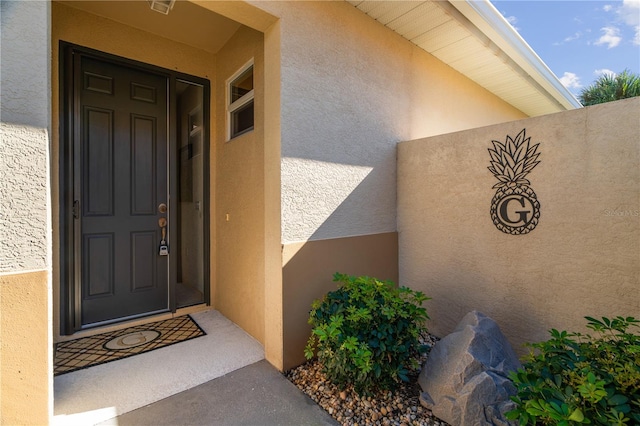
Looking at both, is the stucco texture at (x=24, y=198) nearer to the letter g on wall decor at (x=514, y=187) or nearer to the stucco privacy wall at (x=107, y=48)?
the stucco privacy wall at (x=107, y=48)

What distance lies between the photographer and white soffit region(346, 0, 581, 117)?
11.2 ft

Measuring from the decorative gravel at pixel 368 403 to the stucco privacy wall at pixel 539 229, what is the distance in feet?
4.10

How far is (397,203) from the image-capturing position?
390cm

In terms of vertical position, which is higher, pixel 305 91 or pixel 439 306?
pixel 305 91

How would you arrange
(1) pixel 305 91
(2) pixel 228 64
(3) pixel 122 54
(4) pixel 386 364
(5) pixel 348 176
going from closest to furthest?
(4) pixel 386 364
(1) pixel 305 91
(5) pixel 348 176
(3) pixel 122 54
(2) pixel 228 64

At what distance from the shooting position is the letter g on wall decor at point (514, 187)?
281 cm

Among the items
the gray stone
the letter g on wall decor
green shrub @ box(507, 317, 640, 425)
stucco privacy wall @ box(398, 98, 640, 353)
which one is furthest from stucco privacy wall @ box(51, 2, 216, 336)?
green shrub @ box(507, 317, 640, 425)

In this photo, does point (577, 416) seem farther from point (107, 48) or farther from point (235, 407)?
point (107, 48)

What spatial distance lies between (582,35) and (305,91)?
1191 cm

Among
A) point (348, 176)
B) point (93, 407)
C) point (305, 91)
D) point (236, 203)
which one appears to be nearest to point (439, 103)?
point (348, 176)

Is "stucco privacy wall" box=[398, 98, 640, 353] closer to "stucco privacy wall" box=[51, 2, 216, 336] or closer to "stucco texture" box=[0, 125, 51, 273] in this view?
"stucco privacy wall" box=[51, 2, 216, 336]

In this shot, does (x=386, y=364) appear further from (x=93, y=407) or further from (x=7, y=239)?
(x=7, y=239)

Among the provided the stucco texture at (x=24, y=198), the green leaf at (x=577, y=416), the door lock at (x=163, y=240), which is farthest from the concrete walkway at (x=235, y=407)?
the door lock at (x=163, y=240)

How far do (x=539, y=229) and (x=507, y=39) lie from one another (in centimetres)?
294
